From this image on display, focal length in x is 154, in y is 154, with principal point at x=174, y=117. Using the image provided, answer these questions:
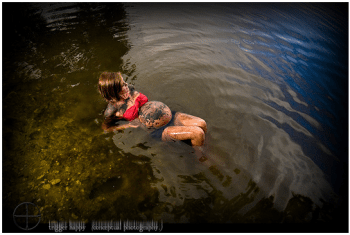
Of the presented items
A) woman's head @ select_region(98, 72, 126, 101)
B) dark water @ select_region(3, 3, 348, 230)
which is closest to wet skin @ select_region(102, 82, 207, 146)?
woman's head @ select_region(98, 72, 126, 101)

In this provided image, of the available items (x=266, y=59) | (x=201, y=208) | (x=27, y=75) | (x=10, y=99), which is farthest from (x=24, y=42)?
(x=266, y=59)

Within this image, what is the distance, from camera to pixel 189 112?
407 centimetres

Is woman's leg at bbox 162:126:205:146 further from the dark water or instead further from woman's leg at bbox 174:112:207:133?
the dark water

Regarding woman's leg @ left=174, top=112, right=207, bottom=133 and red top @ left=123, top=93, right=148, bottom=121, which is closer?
red top @ left=123, top=93, right=148, bottom=121

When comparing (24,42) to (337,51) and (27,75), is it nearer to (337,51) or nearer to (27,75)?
(27,75)

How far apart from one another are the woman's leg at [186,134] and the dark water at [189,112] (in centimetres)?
39

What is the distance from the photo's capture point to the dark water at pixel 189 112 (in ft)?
8.93

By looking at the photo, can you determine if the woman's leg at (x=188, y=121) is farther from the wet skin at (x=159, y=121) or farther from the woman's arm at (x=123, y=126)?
the woman's arm at (x=123, y=126)

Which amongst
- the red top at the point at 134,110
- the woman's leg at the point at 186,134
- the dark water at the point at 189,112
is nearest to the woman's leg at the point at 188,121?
the woman's leg at the point at 186,134

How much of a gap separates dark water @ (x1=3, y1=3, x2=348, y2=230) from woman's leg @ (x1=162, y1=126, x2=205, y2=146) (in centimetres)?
39

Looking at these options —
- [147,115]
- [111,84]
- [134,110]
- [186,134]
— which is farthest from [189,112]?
[111,84]

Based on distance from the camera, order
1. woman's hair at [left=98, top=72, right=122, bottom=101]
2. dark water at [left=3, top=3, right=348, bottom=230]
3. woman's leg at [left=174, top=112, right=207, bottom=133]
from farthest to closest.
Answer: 1. woman's leg at [left=174, top=112, right=207, bottom=133]
2. dark water at [left=3, top=3, right=348, bottom=230]
3. woman's hair at [left=98, top=72, right=122, bottom=101]

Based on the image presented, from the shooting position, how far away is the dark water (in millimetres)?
2721

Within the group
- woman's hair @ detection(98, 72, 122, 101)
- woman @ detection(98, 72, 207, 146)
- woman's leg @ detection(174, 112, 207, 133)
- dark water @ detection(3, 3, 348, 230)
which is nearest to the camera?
Result: woman's hair @ detection(98, 72, 122, 101)
